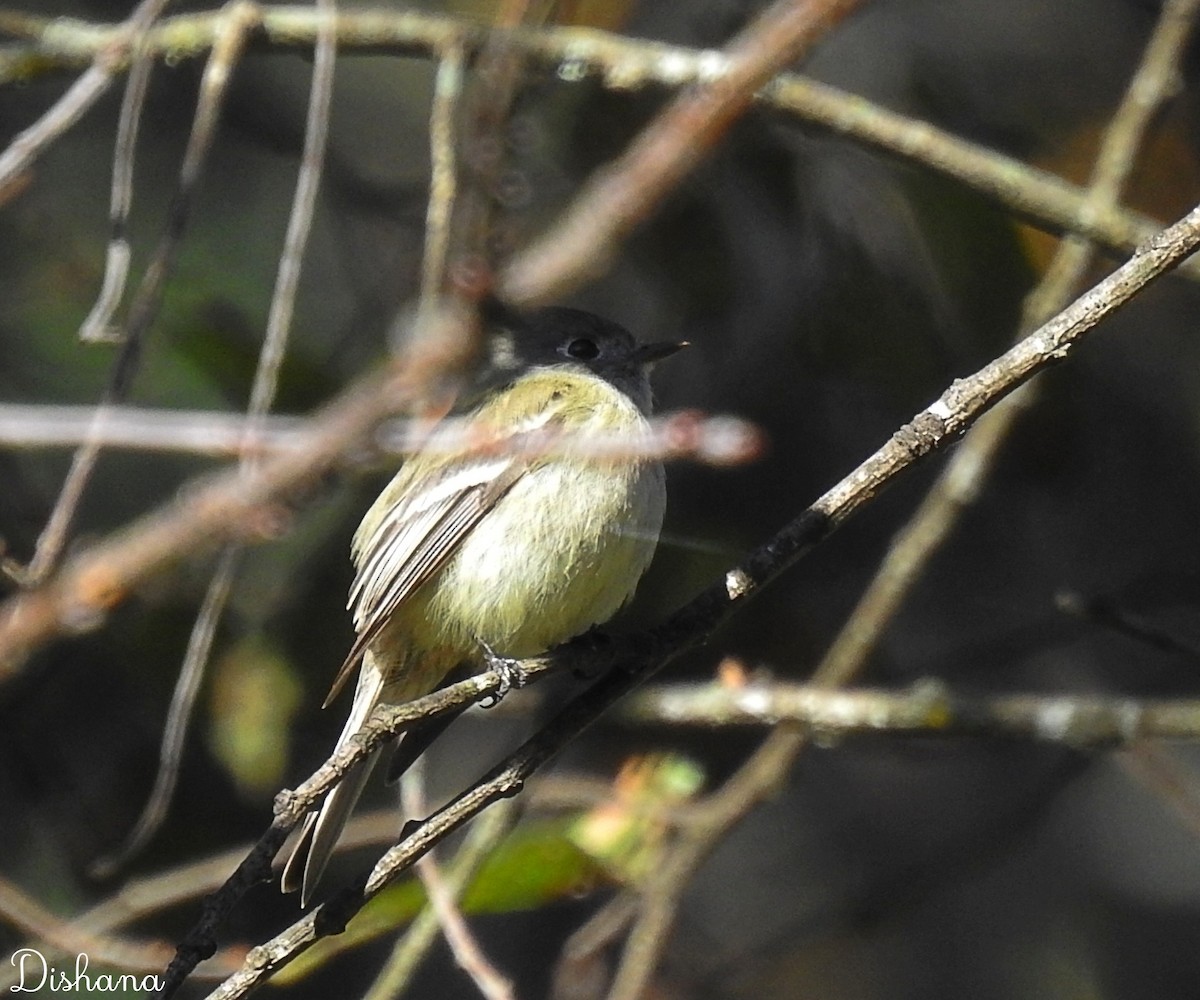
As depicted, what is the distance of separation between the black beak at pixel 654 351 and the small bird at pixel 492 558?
0.59 ft

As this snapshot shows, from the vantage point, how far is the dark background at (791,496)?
16.0 feet

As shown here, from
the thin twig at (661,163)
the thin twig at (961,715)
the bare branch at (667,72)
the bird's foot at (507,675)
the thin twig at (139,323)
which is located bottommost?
the thin twig at (961,715)

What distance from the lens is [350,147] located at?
20.0ft

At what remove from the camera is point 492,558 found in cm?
369

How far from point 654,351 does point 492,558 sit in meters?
0.82

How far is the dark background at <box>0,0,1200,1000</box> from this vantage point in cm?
488

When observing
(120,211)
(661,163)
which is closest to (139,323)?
(120,211)

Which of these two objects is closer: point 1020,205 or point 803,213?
point 1020,205

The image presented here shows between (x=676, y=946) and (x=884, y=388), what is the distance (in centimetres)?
200

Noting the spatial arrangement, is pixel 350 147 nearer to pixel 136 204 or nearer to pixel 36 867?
pixel 136 204

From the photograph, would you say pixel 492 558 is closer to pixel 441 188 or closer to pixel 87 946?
pixel 441 188

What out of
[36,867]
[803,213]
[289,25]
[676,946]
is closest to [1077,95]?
[803,213]

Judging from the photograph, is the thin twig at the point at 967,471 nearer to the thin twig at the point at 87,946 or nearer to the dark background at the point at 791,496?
the dark background at the point at 791,496

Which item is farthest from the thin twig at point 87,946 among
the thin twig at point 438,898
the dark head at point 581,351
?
the dark head at point 581,351
